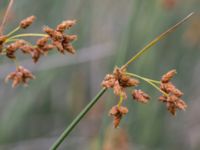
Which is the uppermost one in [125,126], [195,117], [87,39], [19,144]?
[87,39]

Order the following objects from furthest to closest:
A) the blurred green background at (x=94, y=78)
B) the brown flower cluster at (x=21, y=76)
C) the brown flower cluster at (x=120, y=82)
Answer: the blurred green background at (x=94, y=78) < the brown flower cluster at (x=21, y=76) < the brown flower cluster at (x=120, y=82)

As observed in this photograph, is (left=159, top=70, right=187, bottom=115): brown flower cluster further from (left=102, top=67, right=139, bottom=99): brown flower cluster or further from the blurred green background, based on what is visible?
the blurred green background

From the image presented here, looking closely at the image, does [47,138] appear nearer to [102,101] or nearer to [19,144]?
[19,144]

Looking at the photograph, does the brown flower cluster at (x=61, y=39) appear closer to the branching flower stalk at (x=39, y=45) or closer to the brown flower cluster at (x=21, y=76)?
the branching flower stalk at (x=39, y=45)

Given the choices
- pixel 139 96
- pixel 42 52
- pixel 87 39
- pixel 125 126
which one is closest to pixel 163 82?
pixel 139 96

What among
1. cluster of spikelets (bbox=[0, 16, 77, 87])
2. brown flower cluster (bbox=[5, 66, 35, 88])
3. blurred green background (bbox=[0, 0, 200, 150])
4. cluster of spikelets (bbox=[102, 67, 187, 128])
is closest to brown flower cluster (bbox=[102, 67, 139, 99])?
cluster of spikelets (bbox=[102, 67, 187, 128])

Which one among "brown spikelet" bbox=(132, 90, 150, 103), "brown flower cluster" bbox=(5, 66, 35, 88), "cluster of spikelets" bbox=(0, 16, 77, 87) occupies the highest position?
"cluster of spikelets" bbox=(0, 16, 77, 87)

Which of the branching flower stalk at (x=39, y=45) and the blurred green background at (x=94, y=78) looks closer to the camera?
the branching flower stalk at (x=39, y=45)

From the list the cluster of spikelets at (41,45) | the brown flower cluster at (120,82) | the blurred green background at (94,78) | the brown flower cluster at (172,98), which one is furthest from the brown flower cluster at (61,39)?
the blurred green background at (94,78)

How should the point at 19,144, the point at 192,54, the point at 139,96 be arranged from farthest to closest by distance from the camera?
the point at 192,54 → the point at 19,144 → the point at 139,96
